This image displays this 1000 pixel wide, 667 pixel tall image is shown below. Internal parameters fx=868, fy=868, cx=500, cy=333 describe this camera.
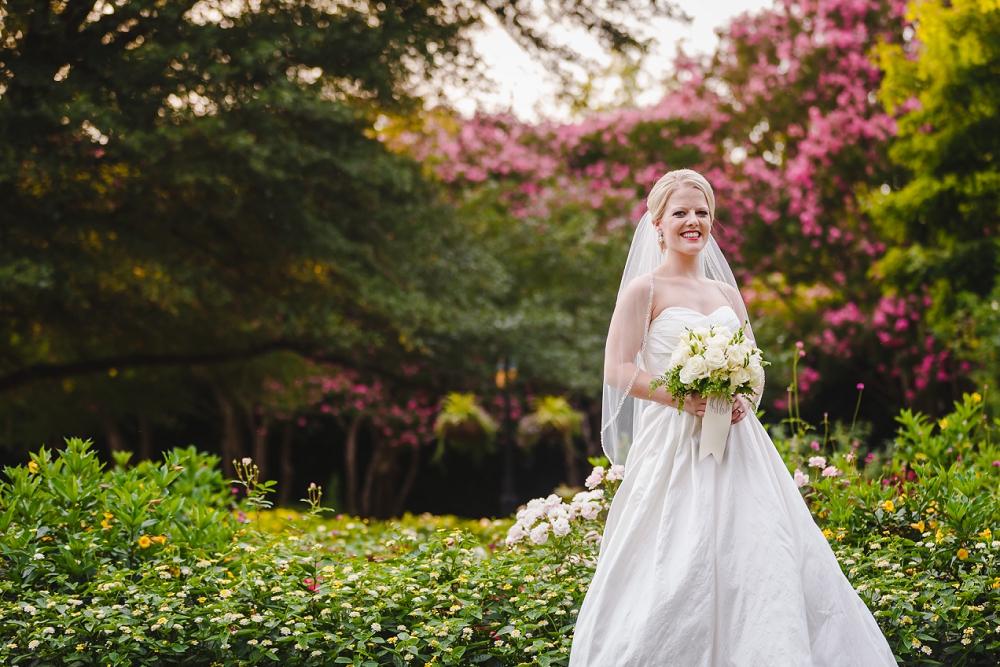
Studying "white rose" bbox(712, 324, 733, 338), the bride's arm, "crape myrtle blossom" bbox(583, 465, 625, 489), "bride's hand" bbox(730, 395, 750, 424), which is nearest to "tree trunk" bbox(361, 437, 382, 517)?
"crape myrtle blossom" bbox(583, 465, 625, 489)

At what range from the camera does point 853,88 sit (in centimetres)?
1395

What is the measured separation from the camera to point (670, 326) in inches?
137

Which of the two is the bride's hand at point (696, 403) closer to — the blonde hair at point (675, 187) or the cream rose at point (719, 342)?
the cream rose at point (719, 342)

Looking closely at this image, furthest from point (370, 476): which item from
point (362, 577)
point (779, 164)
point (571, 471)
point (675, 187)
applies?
point (675, 187)

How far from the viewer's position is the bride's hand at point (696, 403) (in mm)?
3279

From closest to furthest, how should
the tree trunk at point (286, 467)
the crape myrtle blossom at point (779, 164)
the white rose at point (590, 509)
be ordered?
1. the white rose at point (590, 509)
2. the crape myrtle blossom at point (779, 164)
3. the tree trunk at point (286, 467)

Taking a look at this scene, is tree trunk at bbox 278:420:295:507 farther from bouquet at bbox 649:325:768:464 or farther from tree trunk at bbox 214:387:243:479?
bouquet at bbox 649:325:768:464

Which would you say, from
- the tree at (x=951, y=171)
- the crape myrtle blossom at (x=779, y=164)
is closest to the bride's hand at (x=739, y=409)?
the tree at (x=951, y=171)

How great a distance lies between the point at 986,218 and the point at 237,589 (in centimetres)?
1007

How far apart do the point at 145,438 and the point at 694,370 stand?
14943 mm

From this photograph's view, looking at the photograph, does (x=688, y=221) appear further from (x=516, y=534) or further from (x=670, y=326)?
(x=516, y=534)

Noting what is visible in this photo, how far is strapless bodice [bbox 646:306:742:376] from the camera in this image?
3.47 meters

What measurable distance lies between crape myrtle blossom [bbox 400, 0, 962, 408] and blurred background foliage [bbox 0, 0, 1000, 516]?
6 centimetres

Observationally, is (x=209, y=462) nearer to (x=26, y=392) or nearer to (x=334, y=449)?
(x=26, y=392)
